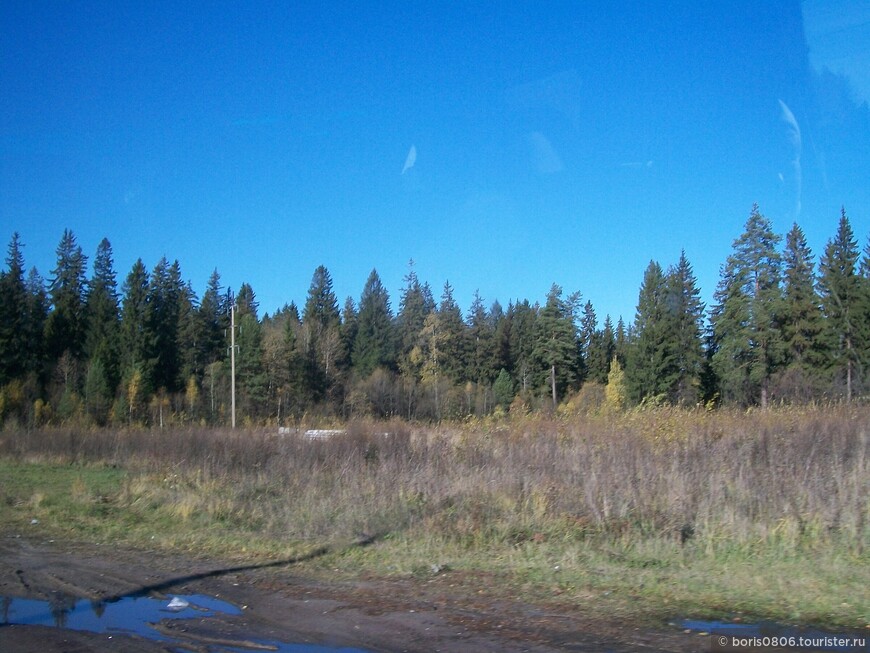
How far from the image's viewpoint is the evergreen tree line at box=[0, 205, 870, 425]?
1665 inches

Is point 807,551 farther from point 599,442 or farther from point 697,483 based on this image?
point 599,442

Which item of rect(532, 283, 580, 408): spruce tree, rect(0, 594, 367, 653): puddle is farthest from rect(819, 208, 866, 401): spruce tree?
rect(0, 594, 367, 653): puddle

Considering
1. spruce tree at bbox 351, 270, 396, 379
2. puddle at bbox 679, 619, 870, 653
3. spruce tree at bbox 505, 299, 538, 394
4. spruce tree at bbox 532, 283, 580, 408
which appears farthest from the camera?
spruce tree at bbox 351, 270, 396, 379

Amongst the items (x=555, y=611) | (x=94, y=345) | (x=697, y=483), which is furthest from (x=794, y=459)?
(x=94, y=345)

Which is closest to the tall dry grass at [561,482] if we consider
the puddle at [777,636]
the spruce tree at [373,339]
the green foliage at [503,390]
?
the puddle at [777,636]

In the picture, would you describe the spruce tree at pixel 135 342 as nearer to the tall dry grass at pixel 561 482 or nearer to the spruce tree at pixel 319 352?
the spruce tree at pixel 319 352

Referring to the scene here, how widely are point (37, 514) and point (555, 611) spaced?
1136 centimetres

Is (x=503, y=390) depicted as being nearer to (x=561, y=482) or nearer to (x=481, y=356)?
(x=481, y=356)

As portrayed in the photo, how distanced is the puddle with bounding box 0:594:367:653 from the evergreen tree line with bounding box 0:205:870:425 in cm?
2692

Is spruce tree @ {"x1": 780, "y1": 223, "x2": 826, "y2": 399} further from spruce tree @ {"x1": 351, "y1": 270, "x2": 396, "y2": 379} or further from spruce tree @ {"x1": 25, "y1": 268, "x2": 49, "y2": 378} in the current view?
spruce tree @ {"x1": 25, "y1": 268, "x2": 49, "y2": 378}

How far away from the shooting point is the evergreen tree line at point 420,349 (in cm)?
4228

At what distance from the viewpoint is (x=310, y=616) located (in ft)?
23.3

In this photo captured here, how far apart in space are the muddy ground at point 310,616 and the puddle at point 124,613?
0.13 metres

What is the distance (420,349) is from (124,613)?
180ft
